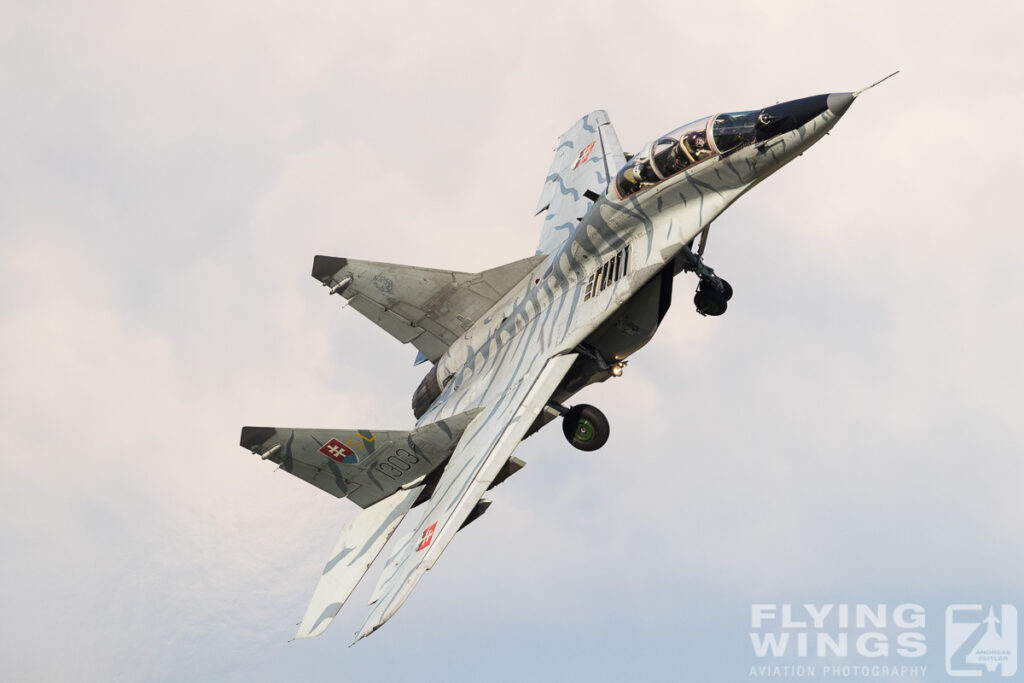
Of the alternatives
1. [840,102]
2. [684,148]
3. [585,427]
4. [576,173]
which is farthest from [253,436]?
[840,102]

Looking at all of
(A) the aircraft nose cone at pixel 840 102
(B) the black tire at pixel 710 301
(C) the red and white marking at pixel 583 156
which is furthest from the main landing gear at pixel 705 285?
(C) the red and white marking at pixel 583 156

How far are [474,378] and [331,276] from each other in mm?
3865

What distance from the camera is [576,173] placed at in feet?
92.8

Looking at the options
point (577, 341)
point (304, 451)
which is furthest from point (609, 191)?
point (304, 451)

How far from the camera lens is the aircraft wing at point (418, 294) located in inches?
969

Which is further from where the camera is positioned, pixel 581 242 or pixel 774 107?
pixel 581 242

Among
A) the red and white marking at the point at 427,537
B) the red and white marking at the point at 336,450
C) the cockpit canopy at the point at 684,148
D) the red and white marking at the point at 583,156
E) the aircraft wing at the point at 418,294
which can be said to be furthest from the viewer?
the red and white marking at the point at 583,156

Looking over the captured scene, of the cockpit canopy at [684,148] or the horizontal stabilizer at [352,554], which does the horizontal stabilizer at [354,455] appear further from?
the cockpit canopy at [684,148]

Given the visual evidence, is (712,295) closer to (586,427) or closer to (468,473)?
(586,427)

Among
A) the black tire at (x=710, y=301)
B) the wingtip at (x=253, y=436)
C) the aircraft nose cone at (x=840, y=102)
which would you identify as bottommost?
the wingtip at (x=253, y=436)

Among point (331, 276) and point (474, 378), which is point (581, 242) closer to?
point (474, 378)

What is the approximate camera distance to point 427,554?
19328 millimetres

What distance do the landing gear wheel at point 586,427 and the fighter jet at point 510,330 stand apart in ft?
0.08

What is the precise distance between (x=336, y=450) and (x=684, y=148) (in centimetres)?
834
